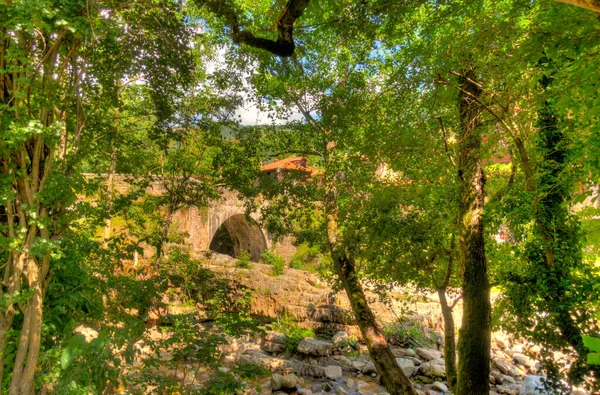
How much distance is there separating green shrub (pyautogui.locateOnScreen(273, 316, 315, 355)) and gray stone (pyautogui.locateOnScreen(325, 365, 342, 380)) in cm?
151

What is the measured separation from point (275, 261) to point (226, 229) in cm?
659

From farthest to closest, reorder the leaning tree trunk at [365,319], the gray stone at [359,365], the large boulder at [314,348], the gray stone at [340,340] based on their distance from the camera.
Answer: the gray stone at [340,340], the large boulder at [314,348], the gray stone at [359,365], the leaning tree trunk at [365,319]

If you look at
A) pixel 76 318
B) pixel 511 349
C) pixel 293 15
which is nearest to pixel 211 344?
pixel 76 318

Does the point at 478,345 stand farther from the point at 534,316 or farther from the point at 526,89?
the point at 526,89

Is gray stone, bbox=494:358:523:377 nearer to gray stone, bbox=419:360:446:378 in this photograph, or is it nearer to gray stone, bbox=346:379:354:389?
gray stone, bbox=419:360:446:378

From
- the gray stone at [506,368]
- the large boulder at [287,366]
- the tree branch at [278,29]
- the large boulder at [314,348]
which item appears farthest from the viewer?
the large boulder at [314,348]

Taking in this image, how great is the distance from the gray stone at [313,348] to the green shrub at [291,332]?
12.0 inches

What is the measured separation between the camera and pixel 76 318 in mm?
3326

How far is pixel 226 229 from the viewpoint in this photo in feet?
75.4

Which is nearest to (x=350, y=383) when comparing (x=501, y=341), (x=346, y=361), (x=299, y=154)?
(x=346, y=361)

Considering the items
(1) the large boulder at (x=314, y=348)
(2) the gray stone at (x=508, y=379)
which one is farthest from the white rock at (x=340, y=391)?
(2) the gray stone at (x=508, y=379)

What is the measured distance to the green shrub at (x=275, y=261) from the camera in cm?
1605

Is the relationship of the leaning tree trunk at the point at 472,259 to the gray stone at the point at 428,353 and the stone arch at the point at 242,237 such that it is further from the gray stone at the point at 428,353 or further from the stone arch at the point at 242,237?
the stone arch at the point at 242,237

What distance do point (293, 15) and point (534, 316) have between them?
4.91 m
